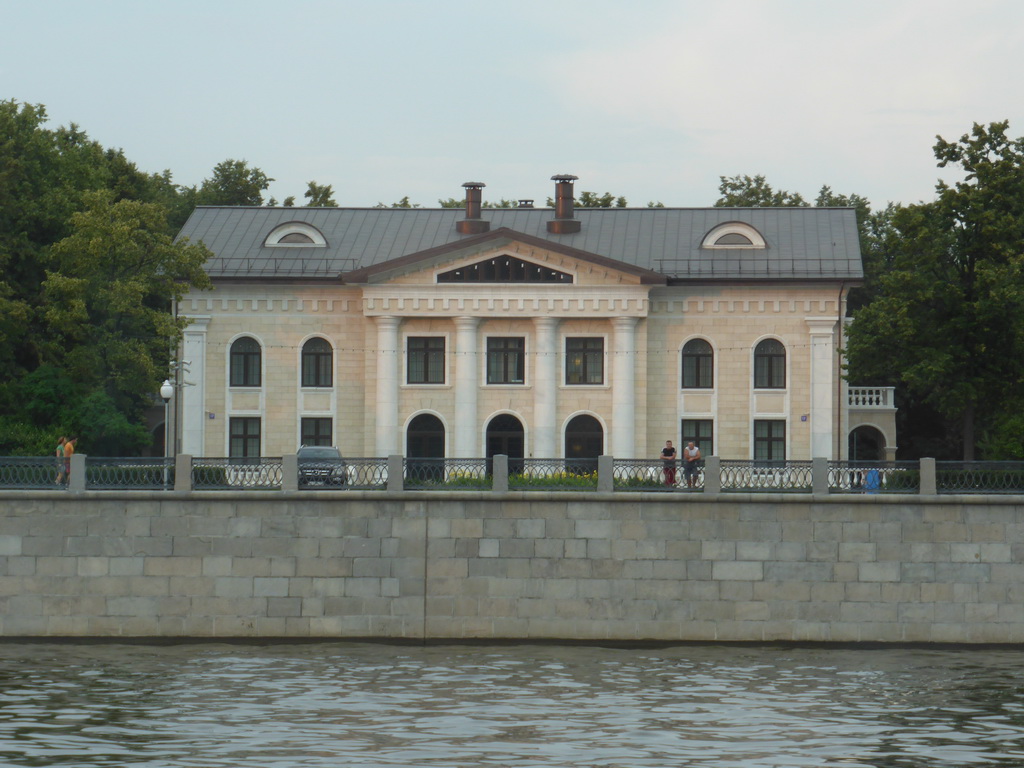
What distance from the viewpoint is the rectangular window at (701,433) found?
53.9m

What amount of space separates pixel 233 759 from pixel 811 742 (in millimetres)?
7523

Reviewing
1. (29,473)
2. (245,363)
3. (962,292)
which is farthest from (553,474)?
(245,363)

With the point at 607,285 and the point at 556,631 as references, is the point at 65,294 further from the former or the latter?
the point at 556,631

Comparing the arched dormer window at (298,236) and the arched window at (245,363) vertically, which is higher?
the arched dormer window at (298,236)

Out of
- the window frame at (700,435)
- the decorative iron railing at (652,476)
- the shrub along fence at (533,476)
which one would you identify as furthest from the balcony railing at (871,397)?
the decorative iron railing at (652,476)

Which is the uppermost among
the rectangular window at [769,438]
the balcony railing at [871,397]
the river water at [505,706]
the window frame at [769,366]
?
the window frame at [769,366]

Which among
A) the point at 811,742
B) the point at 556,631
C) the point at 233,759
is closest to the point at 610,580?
the point at 556,631

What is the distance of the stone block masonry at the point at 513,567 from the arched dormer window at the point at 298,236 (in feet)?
77.9

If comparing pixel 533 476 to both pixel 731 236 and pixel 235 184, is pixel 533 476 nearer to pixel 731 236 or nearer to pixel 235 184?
pixel 731 236

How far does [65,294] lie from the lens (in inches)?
1823

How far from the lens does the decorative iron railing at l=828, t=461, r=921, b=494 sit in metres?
32.2

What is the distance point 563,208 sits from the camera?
57.1m

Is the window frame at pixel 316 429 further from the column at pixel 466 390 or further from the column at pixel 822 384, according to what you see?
the column at pixel 822 384

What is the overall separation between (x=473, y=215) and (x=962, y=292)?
734 inches
